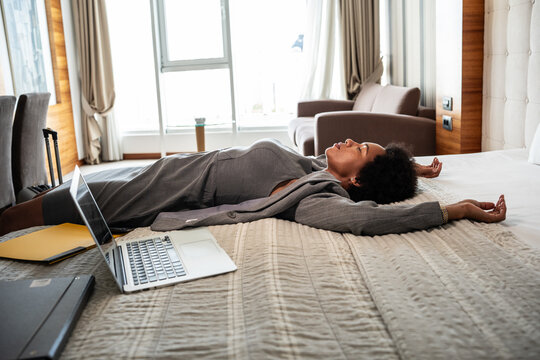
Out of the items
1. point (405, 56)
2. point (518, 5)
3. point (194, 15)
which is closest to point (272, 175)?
point (518, 5)

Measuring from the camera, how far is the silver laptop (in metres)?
1.16

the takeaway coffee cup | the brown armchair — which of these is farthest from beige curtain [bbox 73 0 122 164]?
the brown armchair

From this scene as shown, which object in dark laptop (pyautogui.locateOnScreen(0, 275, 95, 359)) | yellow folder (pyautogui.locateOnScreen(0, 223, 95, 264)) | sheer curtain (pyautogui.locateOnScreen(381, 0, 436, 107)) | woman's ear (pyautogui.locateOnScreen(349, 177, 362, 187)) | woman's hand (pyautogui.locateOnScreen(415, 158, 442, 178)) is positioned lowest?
yellow folder (pyautogui.locateOnScreen(0, 223, 95, 264))

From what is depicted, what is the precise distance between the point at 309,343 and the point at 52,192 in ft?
4.30

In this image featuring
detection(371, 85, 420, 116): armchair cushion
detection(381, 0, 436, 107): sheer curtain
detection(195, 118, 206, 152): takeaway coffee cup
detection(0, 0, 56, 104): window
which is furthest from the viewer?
detection(195, 118, 206, 152): takeaway coffee cup

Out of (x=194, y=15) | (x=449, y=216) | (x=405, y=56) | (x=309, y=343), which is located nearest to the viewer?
(x=309, y=343)

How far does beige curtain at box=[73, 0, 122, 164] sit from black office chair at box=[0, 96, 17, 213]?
295cm

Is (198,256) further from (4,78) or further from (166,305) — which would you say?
(4,78)

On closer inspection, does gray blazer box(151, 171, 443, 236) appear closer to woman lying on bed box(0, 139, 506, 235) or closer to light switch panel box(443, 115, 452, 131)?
woman lying on bed box(0, 139, 506, 235)

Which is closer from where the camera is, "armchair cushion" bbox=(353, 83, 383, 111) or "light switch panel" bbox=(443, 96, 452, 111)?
"light switch panel" bbox=(443, 96, 452, 111)

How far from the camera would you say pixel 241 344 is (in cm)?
85

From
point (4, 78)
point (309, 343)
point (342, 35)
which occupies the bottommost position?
point (309, 343)

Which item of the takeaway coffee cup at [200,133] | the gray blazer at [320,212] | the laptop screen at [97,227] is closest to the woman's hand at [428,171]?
the gray blazer at [320,212]

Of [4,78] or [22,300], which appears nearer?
[22,300]
